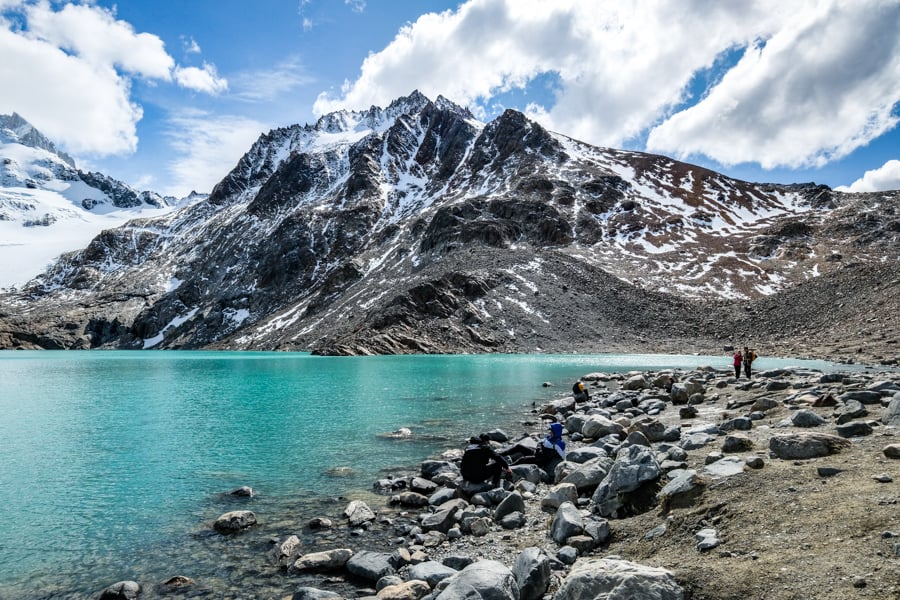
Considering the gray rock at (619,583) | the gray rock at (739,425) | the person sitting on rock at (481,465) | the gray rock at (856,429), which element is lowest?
the person sitting on rock at (481,465)

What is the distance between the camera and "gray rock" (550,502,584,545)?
38.7 ft

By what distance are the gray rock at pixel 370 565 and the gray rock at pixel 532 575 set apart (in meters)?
3.73

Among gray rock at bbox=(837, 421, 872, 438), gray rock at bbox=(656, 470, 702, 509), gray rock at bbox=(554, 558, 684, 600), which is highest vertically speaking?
gray rock at bbox=(837, 421, 872, 438)

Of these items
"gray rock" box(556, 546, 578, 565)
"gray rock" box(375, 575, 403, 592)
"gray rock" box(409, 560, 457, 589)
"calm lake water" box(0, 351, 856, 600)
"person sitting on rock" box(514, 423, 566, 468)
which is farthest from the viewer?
"person sitting on rock" box(514, 423, 566, 468)

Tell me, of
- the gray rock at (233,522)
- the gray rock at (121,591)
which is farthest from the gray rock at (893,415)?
the gray rock at (121,591)

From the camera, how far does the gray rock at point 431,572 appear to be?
35.3ft

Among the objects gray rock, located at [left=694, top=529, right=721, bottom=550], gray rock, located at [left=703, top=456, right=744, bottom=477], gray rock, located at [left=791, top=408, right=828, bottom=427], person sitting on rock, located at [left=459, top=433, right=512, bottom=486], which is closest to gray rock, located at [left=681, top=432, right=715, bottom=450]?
gray rock, located at [left=791, top=408, right=828, bottom=427]

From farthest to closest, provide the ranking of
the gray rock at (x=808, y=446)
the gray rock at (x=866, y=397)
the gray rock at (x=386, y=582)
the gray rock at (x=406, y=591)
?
the gray rock at (x=866, y=397)
the gray rock at (x=808, y=446)
the gray rock at (x=386, y=582)
the gray rock at (x=406, y=591)

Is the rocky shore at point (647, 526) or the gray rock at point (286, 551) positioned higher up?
the rocky shore at point (647, 526)

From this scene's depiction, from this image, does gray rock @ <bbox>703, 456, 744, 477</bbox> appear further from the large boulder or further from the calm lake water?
the calm lake water

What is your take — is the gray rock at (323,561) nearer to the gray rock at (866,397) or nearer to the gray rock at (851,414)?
the gray rock at (851,414)

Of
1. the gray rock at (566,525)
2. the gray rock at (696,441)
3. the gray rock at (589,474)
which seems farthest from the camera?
the gray rock at (696,441)

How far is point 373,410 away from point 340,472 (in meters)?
15.8

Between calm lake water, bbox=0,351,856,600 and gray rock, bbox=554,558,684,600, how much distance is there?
720 centimetres
